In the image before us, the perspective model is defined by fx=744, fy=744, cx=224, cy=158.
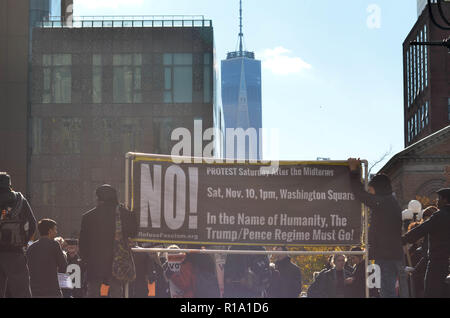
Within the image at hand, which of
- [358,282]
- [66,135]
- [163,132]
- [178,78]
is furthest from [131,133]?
[358,282]

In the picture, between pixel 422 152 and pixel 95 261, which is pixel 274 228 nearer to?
pixel 95 261

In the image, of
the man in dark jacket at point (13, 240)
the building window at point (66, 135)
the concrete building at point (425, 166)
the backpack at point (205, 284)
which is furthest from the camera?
the concrete building at point (425, 166)

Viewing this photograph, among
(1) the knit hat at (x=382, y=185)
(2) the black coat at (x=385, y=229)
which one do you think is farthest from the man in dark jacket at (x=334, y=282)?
(1) the knit hat at (x=382, y=185)

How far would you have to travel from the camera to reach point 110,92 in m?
56.5

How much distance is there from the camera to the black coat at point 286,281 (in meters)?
11.1

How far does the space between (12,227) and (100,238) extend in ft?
3.42

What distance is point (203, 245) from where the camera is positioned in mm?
9805

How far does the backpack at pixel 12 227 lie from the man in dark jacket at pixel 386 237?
422cm

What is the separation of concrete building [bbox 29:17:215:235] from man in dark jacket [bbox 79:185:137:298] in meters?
46.4

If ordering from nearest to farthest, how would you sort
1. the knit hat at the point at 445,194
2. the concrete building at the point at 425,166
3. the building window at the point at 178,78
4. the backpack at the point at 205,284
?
the knit hat at the point at 445,194, the backpack at the point at 205,284, the building window at the point at 178,78, the concrete building at the point at 425,166

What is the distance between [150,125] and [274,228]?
46.8 metres

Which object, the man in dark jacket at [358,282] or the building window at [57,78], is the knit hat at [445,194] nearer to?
the man in dark jacket at [358,282]
